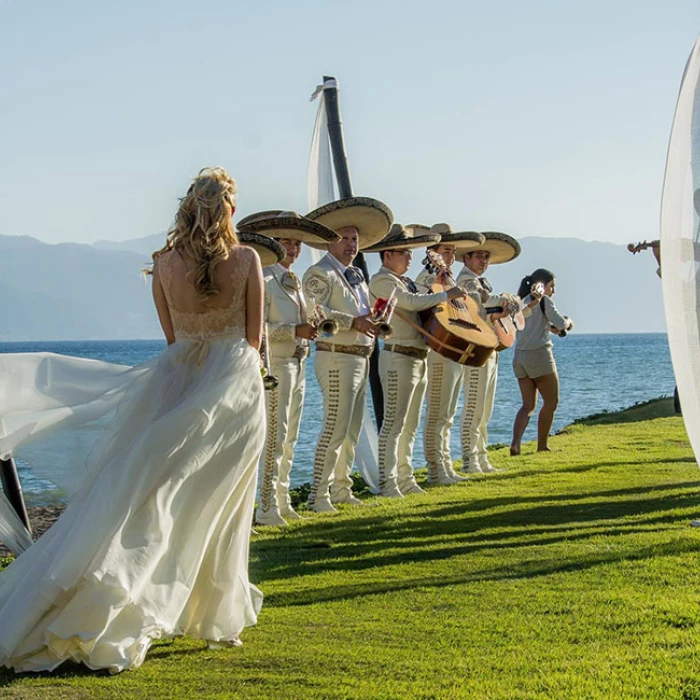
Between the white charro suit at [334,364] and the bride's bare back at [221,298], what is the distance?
4073 mm

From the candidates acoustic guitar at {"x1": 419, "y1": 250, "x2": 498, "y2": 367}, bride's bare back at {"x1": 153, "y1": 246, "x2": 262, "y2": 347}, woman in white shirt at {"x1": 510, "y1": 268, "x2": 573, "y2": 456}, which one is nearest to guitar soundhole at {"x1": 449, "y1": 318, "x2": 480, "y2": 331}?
acoustic guitar at {"x1": 419, "y1": 250, "x2": 498, "y2": 367}

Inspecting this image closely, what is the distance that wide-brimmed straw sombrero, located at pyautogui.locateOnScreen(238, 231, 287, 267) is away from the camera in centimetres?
898

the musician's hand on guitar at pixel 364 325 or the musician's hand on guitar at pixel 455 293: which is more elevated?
the musician's hand on guitar at pixel 455 293

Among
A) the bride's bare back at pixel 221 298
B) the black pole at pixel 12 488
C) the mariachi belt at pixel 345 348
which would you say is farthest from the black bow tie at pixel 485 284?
the bride's bare back at pixel 221 298

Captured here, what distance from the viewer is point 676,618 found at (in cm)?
593

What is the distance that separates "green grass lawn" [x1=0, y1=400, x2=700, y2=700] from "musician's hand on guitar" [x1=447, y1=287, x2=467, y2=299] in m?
1.72

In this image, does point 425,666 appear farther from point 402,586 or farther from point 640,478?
point 640,478

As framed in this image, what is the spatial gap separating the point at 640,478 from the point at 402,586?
542 centimetres

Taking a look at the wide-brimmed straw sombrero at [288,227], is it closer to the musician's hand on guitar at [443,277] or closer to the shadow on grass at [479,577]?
the musician's hand on guitar at [443,277]

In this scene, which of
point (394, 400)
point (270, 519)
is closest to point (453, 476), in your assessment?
point (394, 400)

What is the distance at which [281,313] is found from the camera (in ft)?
30.4

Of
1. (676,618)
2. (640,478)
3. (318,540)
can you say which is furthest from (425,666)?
(640,478)

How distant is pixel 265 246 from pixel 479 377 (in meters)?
4.30

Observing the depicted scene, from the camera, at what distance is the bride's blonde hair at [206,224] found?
5.59 m
